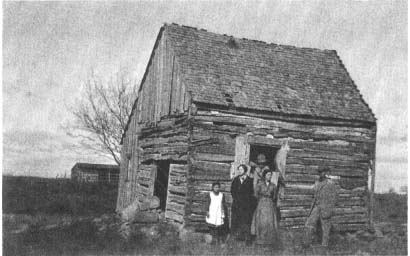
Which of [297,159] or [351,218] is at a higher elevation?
[297,159]

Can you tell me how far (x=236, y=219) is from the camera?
11234 mm

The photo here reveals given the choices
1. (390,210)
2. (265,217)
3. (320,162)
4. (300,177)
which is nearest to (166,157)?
(300,177)

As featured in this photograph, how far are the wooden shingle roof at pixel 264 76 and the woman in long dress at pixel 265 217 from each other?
9.49 feet

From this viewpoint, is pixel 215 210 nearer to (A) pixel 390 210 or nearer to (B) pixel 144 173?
(B) pixel 144 173

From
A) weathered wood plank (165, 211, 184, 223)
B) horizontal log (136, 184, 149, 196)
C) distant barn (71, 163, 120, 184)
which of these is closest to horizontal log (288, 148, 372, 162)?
weathered wood plank (165, 211, 184, 223)

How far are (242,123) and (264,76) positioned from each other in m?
2.31

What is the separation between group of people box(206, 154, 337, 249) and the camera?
1044 cm

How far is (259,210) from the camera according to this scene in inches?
413

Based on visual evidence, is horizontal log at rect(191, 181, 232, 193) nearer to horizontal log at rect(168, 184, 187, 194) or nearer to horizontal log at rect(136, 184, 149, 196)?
horizontal log at rect(168, 184, 187, 194)

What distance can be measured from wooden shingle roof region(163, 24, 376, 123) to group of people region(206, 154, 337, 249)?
8.45 feet

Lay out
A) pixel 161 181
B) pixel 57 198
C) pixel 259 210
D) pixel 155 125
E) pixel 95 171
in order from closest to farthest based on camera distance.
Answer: pixel 259 210, pixel 155 125, pixel 161 181, pixel 57 198, pixel 95 171

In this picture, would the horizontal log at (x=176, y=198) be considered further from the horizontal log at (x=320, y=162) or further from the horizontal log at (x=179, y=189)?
the horizontal log at (x=320, y=162)

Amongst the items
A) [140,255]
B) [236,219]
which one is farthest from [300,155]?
[140,255]

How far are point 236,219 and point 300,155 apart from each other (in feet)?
10.1
